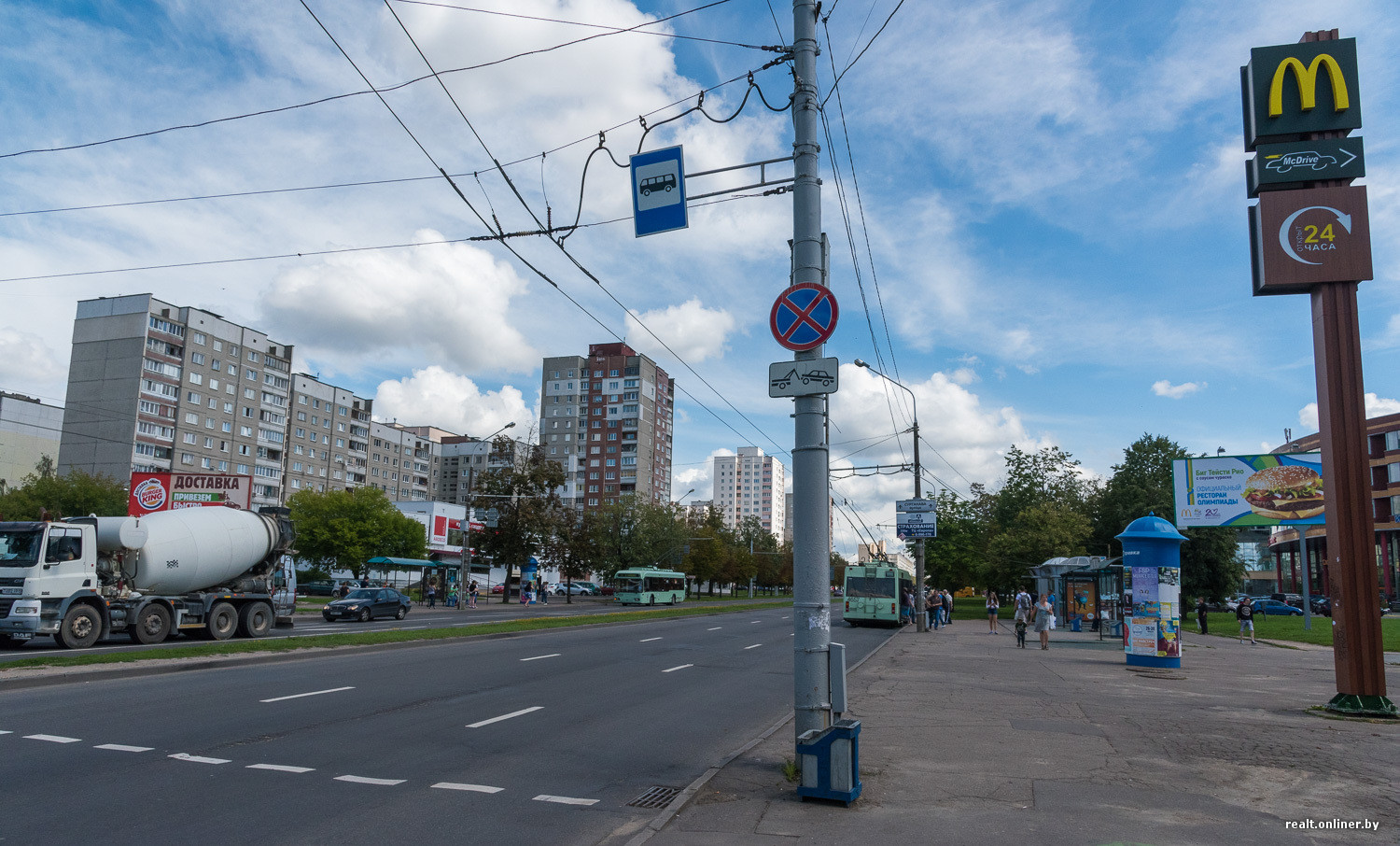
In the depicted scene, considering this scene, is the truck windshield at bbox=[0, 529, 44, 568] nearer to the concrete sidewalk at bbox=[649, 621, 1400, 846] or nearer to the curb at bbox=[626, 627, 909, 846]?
the curb at bbox=[626, 627, 909, 846]

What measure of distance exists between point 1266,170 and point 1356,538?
557 cm

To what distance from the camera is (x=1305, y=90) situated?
42.2 ft

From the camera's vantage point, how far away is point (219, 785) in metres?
6.69

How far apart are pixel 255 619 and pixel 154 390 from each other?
237 feet

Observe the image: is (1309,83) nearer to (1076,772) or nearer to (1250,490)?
(1076,772)

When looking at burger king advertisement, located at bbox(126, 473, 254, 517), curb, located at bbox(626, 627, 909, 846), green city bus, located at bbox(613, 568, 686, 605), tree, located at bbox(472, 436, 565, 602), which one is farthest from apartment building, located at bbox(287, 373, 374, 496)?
curb, located at bbox(626, 627, 909, 846)

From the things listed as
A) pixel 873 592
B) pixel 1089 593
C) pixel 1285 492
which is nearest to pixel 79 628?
pixel 873 592

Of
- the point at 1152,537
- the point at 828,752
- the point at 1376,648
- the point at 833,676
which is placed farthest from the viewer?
the point at 1152,537

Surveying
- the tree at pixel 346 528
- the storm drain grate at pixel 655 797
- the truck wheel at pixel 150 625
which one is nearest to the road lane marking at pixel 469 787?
the storm drain grate at pixel 655 797

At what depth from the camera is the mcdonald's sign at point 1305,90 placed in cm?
1280

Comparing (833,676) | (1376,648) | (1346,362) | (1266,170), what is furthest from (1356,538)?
(833,676)

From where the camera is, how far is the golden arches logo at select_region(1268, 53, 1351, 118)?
12797 millimetres

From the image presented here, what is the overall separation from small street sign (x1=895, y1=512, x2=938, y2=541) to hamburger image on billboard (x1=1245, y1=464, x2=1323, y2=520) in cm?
1349

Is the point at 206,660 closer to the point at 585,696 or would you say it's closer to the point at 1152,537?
the point at 585,696
